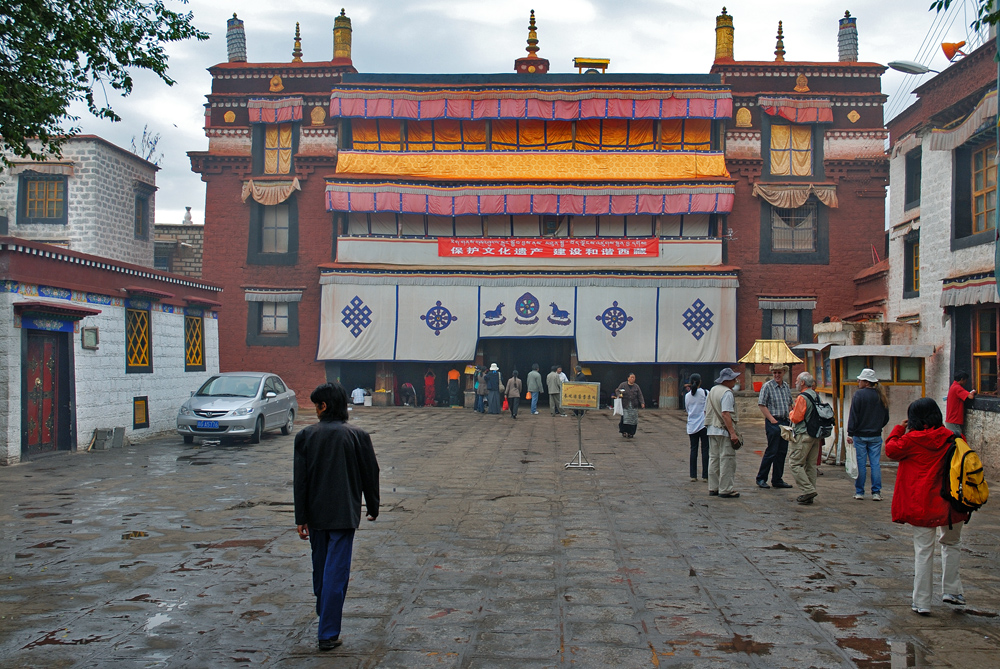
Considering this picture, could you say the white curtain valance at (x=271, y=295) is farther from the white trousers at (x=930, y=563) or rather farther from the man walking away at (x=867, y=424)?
the white trousers at (x=930, y=563)

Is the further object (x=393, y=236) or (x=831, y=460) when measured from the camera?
(x=393, y=236)

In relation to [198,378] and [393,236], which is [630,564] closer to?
[198,378]

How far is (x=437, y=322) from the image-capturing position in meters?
27.1

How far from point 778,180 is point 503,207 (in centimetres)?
978

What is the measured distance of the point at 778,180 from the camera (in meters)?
28.1

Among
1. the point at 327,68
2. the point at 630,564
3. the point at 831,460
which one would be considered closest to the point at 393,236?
the point at 327,68

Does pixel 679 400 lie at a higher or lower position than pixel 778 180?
lower

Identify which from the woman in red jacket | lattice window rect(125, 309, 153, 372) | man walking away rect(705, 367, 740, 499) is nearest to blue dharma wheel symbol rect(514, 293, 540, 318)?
lattice window rect(125, 309, 153, 372)

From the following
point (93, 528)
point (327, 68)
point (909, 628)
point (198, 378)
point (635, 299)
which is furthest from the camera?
point (327, 68)

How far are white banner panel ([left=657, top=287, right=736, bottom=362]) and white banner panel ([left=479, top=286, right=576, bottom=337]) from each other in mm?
3201

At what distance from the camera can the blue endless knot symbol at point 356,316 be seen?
2712 centimetres

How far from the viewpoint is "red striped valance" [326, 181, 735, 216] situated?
27297 mm

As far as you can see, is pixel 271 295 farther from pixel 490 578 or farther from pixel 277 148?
pixel 490 578

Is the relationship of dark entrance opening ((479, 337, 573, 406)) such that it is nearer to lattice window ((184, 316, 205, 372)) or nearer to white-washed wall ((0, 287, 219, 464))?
white-washed wall ((0, 287, 219, 464))
